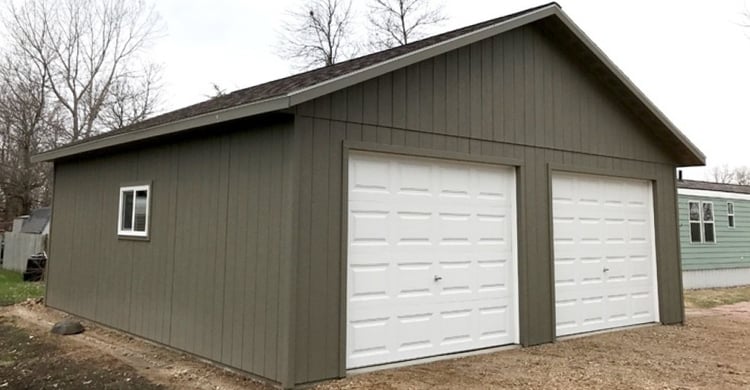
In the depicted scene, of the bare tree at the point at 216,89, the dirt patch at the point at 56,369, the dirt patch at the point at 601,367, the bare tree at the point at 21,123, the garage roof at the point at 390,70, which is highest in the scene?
the bare tree at the point at 216,89

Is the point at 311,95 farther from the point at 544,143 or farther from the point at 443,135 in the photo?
the point at 544,143

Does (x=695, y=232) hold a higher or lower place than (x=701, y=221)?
lower

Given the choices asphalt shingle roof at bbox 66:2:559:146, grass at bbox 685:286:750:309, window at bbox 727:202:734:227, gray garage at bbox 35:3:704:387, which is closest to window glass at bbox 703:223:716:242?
window at bbox 727:202:734:227

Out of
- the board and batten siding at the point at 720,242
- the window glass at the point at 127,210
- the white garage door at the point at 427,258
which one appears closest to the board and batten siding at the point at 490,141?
the white garage door at the point at 427,258

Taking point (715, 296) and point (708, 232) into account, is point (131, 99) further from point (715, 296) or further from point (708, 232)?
point (715, 296)

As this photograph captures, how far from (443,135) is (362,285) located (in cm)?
190

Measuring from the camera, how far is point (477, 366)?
5.50 metres

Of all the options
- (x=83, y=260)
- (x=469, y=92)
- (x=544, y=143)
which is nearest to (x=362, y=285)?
(x=469, y=92)

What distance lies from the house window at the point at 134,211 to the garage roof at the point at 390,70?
0.67 meters

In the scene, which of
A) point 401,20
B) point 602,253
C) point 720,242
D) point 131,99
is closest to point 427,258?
point 602,253

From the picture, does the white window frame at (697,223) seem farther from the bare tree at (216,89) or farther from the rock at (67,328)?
the bare tree at (216,89)

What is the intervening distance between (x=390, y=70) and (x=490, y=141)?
1842 mm

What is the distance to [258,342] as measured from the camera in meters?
4.98

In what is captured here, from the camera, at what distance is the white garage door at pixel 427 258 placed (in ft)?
17.3
